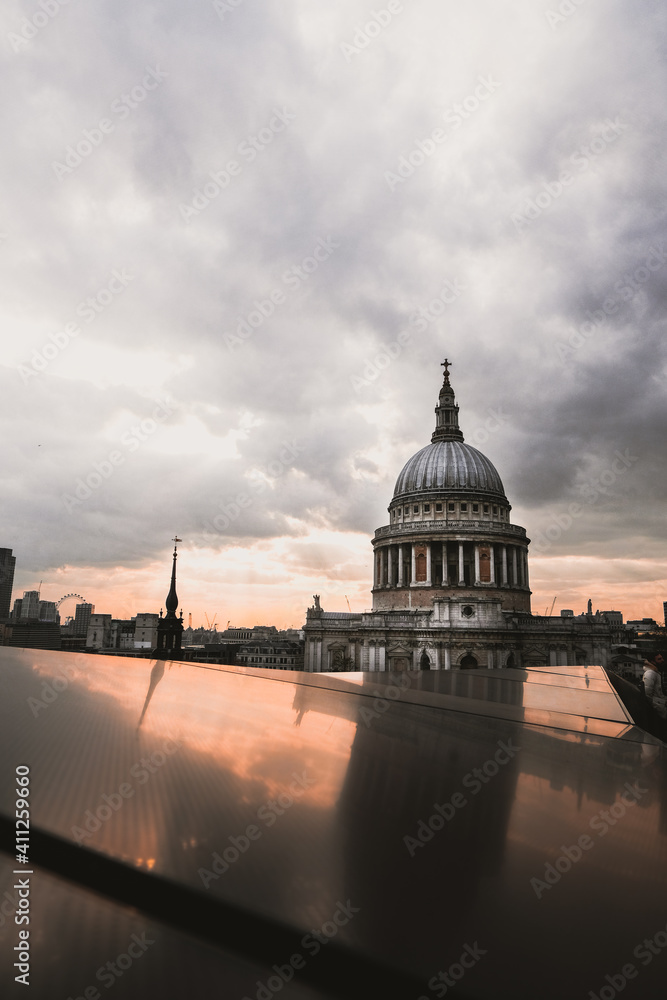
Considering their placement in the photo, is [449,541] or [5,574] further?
[5,574]

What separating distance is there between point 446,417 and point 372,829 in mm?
72559

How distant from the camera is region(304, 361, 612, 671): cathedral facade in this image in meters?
46.0

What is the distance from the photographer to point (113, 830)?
85.0 inches

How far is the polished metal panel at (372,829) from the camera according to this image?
5.06 feet

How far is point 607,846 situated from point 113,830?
2.01 metres

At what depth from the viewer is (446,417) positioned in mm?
72188

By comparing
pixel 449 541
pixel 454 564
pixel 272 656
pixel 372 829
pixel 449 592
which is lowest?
pixel 272 656

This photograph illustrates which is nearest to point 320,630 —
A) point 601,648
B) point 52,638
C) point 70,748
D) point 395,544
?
point 395,544

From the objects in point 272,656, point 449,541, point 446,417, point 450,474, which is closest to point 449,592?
point 449,541

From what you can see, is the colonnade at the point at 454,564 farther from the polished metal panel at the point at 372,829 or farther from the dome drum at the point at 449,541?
the polished metal panel at the point at 372,829

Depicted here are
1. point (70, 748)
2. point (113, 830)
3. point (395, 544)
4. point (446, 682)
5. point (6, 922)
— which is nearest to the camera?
point (6, 922)

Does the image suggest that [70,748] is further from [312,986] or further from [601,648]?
[601,648]

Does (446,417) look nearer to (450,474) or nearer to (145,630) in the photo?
(450,474)

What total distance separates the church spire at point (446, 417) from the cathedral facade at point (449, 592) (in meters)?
0.16
